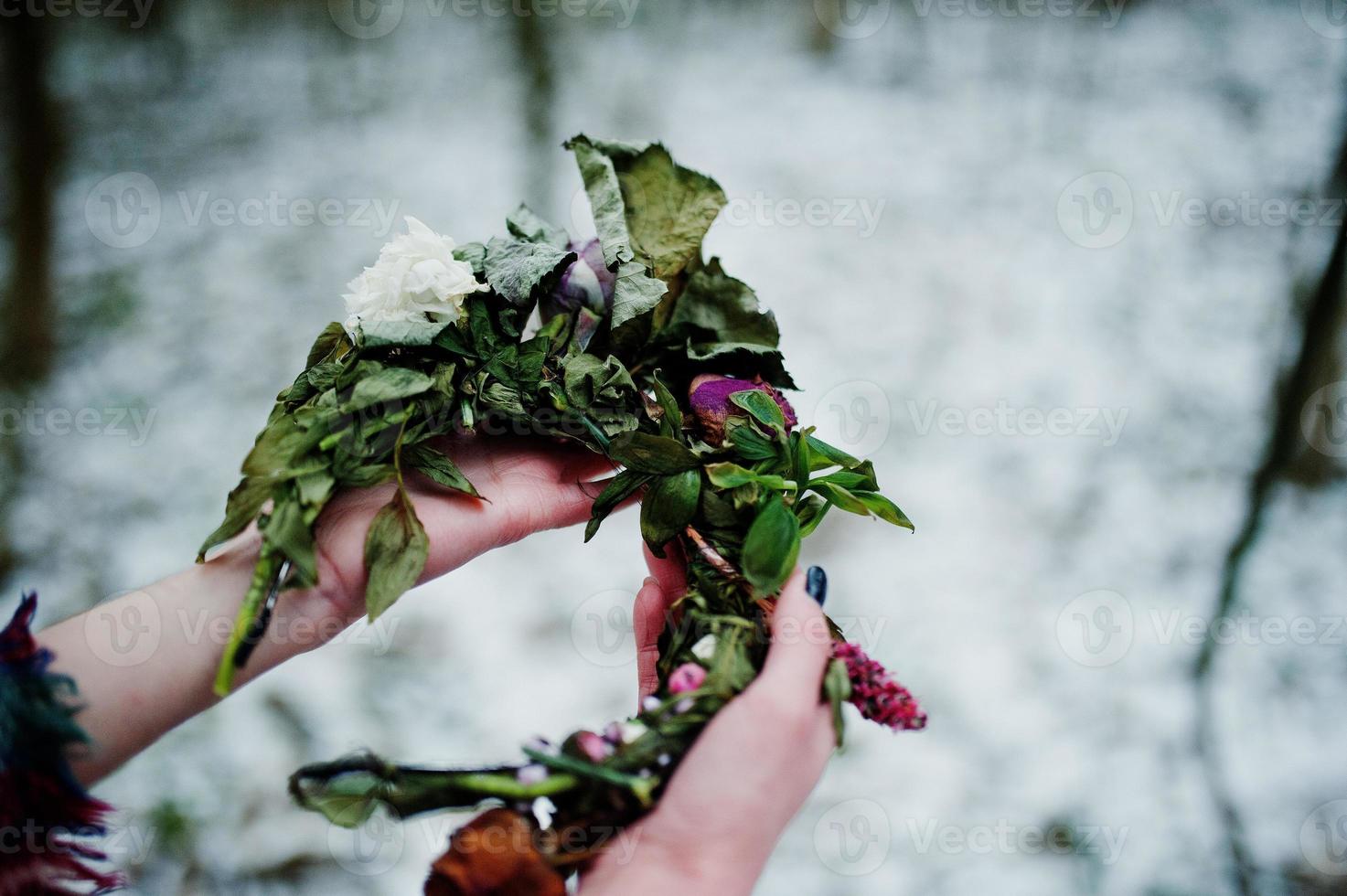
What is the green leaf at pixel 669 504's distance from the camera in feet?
2.66

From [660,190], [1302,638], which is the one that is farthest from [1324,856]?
[660,190]

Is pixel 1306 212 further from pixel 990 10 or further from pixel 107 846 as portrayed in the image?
pixel 107 846

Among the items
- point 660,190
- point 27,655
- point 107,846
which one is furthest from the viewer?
point 107,846

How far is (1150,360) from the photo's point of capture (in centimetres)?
157

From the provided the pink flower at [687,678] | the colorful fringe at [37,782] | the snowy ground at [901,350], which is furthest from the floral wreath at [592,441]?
the snowy ground at [901,350]

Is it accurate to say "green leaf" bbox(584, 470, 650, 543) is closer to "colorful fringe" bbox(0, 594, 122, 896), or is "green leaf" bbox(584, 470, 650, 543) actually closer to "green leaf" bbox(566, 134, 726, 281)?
"green leaf" bbox(566, 134, 726, 281)

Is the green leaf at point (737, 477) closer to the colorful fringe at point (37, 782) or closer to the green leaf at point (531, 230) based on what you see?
the green leaf at point (531, 230)

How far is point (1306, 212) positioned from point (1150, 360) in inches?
17.0

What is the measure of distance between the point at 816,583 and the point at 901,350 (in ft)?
2.96

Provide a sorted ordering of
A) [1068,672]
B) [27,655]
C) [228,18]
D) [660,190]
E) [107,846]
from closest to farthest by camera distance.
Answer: [27,655], [660,190], [107,846], [1068,672], [228,18]

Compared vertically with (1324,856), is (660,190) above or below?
above

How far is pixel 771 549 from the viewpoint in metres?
0.75

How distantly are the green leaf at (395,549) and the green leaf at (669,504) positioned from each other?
0.23 metres

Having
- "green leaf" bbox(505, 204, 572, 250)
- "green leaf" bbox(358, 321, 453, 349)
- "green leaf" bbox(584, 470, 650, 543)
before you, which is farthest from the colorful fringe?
"green leaf" bbox(505, 204, 572, 250)
